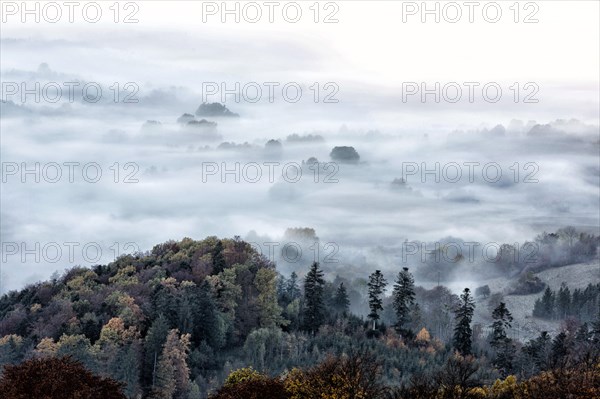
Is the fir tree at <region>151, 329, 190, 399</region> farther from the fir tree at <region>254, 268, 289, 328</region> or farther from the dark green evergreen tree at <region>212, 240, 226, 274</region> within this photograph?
the dark green evergreen tree at <region>212, 240, 226, 274</region>

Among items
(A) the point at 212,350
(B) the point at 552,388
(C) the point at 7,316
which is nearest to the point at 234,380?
(B) the point at 552,388

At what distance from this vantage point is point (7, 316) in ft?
478

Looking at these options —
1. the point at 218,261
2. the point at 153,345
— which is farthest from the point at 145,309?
the point at 218,261

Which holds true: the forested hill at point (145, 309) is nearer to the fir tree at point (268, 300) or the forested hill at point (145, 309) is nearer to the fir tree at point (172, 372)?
the fir tree at point (268, 300)

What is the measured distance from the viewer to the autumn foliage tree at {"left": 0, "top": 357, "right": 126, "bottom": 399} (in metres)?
64.6

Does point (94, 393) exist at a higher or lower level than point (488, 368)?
higher

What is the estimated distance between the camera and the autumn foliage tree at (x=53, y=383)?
64.6m

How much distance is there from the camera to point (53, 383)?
65.6m

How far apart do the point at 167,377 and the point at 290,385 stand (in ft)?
162

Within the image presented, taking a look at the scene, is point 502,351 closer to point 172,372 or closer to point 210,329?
point 210,329

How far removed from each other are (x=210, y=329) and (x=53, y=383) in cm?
7274

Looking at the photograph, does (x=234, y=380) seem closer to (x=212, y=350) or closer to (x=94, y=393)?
(x=94, y=393)

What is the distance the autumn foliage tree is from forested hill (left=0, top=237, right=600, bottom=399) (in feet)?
129

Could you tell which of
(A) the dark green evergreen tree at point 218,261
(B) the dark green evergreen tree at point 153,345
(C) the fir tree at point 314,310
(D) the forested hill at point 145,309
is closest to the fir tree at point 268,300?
(D) the forested hill at point 145,309
